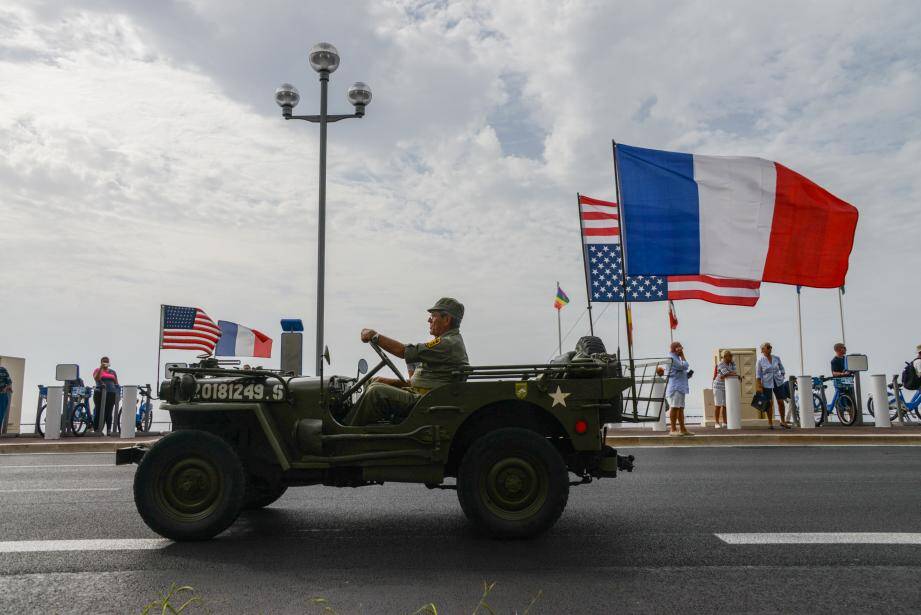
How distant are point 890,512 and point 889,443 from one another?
8678 mm

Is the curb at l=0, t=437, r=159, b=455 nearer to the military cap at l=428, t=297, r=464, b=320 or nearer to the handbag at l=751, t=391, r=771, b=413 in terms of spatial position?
the military cap at l=428, t=297, r=464, b=320

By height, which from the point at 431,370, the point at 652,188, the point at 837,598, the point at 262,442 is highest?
the point at 652,188

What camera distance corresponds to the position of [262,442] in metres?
5.62

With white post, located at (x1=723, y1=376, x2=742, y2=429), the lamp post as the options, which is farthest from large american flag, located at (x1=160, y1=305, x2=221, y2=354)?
white post, located at (x1=723, y1=376, x2=742, y2=429)

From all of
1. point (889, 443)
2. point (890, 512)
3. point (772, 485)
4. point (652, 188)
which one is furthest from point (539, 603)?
point (889, 443)

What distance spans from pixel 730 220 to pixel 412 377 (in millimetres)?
6569

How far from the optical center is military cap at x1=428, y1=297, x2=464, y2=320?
6.05m

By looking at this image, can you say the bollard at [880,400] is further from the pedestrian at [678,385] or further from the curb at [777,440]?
the pedestrian at [678,385]

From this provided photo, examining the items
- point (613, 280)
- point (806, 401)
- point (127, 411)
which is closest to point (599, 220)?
point (613, 280)

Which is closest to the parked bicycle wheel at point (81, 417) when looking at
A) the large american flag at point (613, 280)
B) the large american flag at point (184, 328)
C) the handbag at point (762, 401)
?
the large american flag at point (184, 328)

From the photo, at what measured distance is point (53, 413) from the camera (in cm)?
1727

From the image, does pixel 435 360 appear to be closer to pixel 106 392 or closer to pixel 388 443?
pixel 388 443

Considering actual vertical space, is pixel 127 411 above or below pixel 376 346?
below

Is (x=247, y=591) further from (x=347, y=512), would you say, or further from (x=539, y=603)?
(x=347, y=512)
